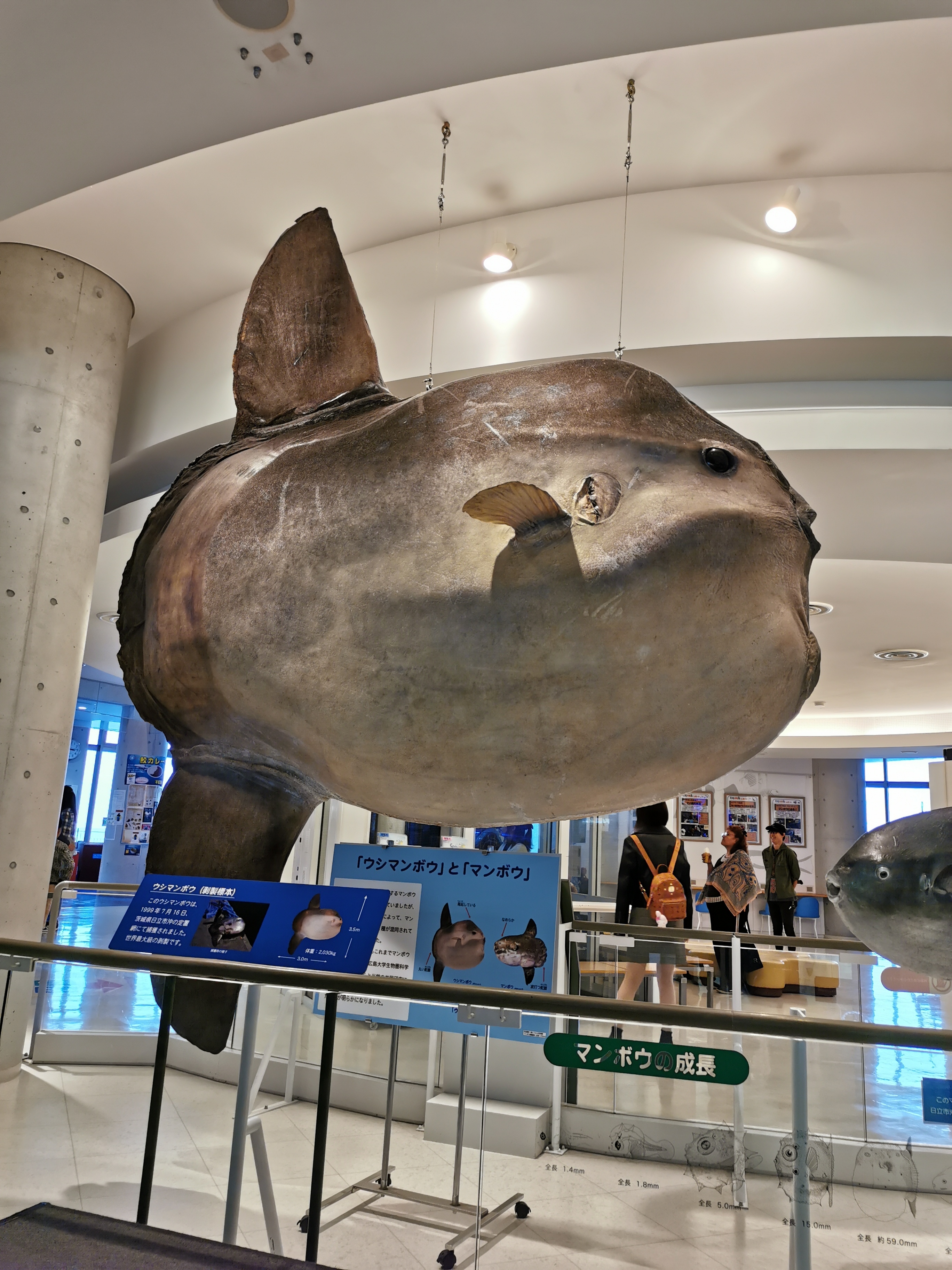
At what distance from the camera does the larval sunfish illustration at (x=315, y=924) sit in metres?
1.51

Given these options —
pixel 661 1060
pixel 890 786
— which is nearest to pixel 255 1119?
pixel 661 1060

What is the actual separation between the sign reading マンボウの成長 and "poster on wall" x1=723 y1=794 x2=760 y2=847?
17.6m

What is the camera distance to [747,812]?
20.3 m

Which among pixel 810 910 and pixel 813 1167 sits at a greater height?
pixel 813 1167

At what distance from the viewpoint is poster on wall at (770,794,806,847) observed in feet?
67.8

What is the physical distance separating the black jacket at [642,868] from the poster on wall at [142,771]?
560 inches

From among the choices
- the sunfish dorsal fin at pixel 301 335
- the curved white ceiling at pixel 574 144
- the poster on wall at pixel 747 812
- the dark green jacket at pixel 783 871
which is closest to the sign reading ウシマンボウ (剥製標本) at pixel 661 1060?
the sunfish dorsal fin at pixel 301 335

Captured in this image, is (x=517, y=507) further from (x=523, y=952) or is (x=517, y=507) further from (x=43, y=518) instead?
(x=43, y=518)

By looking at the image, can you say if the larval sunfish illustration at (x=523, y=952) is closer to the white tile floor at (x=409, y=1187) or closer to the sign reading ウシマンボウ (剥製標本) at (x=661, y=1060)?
the white tile floor at (x=409, y=1187)

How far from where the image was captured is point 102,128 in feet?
5.41

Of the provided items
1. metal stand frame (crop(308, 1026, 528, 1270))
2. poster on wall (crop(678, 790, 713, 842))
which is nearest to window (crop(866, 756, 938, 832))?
poster on wall (crop(678, 790, 713, 842))

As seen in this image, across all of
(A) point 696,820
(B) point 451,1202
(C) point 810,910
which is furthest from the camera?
(A) point 696,820

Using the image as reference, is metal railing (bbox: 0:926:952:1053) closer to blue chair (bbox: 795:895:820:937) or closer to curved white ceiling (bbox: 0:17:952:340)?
curved white ceiling (bbox: 0:17:952:340)

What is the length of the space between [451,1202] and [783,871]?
1136 centimetres
